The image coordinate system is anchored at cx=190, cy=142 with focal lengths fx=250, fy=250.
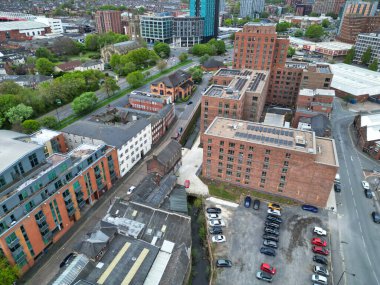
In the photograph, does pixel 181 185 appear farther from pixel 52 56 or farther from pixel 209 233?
pixel 52 56

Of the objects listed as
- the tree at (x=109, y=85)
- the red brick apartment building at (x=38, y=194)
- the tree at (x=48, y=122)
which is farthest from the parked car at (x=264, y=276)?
the tree at (x=109, y=85)

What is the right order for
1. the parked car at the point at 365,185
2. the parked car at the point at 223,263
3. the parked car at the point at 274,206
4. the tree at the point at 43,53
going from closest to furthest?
the parked car at the point at 223,263, the parked car at the point at 274,206, the parked car at the point at 365,185, the tree at the point at 43,53

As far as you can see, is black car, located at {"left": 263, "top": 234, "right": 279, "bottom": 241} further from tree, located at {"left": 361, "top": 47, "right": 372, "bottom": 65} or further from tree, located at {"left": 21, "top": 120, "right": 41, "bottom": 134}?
tree, located at {"left": 361, "top": 47, "right": 372, "bottom": 65}

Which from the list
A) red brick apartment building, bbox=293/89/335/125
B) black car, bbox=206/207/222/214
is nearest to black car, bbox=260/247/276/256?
black car, bbox=206/207/222/214

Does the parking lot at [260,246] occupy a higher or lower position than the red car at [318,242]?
lower

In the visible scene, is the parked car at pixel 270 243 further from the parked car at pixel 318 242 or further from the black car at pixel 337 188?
the black car at pixel 337 188

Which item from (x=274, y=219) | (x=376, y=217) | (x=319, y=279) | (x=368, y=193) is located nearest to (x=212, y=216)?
(x=274, y=219)
